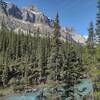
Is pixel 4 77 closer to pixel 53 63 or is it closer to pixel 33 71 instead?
pixel 33 71

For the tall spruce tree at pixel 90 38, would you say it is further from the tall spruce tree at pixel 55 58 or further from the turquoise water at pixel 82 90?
the tall spruce tree at pixel 55 58

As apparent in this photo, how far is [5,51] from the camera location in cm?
13588

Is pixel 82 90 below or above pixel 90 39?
below

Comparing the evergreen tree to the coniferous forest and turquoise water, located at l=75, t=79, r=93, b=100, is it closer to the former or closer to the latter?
the coniferous forest

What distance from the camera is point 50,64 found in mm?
39062

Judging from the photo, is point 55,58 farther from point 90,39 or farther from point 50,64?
point 90,39

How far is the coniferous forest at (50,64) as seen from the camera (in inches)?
1534

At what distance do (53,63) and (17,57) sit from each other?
310 ft

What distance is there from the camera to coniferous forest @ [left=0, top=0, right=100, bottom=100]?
1534 inches

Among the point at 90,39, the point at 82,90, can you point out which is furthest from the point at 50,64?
the point at 90,39

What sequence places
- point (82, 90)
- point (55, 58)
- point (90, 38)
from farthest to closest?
point (90, 38)
point (82, 90)
point (55, 58)

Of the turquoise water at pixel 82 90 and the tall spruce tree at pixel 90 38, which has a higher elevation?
the tall spruce tree at pixel 90 38

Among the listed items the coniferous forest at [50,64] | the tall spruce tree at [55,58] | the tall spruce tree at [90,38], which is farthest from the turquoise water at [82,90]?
the tall spruce tree at [90,38]

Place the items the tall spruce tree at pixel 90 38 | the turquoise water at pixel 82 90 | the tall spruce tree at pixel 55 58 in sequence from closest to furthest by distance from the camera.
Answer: the tall spruce tree at pixel 55 58, the turquoise water at pixel 82 90, the tall spruce tree at pixel 90 38
